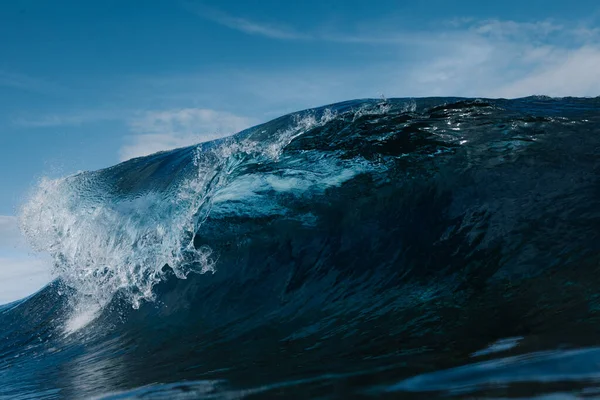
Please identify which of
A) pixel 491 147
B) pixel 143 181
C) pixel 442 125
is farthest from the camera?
pixel 143 181

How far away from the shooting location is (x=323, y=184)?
553 centimetres

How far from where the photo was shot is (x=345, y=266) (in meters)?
4.68

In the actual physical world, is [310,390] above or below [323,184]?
below

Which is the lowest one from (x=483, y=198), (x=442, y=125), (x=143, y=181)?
(x=483, y=198)

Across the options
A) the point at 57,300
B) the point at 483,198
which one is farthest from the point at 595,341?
the point at 57,300

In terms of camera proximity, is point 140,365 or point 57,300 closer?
point 140,365

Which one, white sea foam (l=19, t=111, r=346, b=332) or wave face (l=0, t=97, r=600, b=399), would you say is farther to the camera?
white sea foam (l=19, t=111, r=346, b=332)

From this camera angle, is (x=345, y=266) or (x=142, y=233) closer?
(x=345, y=266)

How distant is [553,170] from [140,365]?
4353 millimetres

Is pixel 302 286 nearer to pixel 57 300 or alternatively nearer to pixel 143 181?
pixel 143 181

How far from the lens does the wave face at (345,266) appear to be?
8.06ft

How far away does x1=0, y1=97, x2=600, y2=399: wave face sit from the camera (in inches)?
96.7

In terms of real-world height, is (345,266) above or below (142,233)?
below

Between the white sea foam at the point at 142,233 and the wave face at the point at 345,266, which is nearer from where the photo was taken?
the wave face at the point at 345,266
